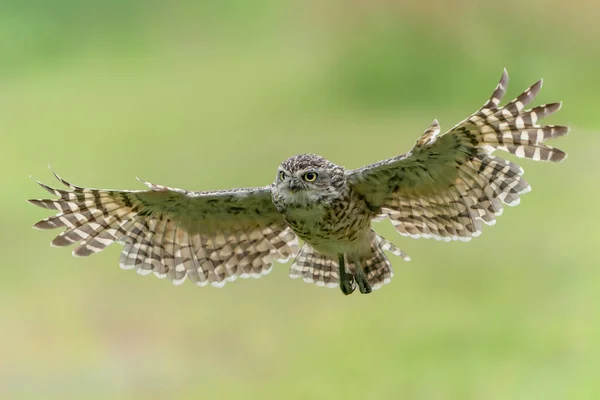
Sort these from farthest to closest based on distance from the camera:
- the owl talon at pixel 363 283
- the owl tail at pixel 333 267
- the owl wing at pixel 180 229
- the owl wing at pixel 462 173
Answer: the owl tail at pixel 333 267 → the owl talon at pixel 363 283 → the owl wing at pixel 180 229 → the owl wing at pixel 462 173

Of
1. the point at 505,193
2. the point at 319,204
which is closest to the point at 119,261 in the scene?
the point at 319,204

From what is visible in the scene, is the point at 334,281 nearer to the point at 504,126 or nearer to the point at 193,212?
the point at 193,212

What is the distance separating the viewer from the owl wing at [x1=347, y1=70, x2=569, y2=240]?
2844 mm

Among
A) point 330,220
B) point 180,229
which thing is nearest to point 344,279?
point 330,220

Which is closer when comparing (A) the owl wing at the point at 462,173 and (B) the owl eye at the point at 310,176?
(A) the owl wing at the point at 462,173

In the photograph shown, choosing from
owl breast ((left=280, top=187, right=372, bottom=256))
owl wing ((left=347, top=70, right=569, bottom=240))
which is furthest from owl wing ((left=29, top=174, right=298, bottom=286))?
owl wing ((left=347, top=70, right=569, bottom=240))

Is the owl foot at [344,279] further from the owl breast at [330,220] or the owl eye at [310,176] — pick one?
the owl eye at [310,176]

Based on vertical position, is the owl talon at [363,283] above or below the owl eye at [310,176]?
below

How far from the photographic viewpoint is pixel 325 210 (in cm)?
313

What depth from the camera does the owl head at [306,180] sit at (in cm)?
304

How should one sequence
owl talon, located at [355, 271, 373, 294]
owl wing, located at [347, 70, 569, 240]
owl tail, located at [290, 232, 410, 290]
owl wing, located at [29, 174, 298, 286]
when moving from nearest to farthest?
owl wing, located at [347, 70, 569, 240] → owl wing, located at [29, 174, 298, 286] → owl talon, located at [355, 271, 373, 294] → owl tail, located at [290, 232, 410, 290]

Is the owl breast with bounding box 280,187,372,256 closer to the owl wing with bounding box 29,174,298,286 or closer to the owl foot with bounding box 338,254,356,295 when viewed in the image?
the owl foot with bounding box 338,254,356,295

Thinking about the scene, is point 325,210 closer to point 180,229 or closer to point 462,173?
point 462,173

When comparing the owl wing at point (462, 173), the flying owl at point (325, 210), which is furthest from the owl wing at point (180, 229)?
the owl wing at point (462, 173)
